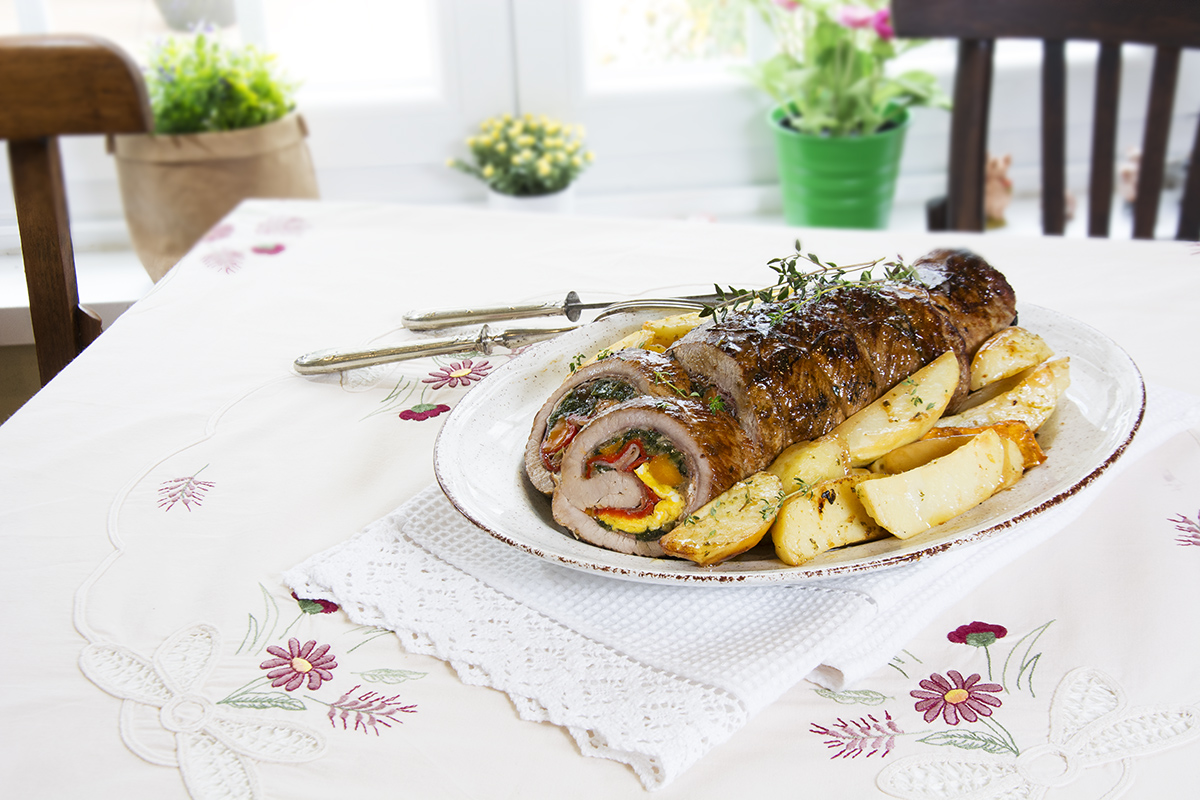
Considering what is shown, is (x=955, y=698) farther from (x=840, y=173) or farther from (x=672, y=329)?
(x=840, y=173)

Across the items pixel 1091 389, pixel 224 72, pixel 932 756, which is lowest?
pixel 932 756

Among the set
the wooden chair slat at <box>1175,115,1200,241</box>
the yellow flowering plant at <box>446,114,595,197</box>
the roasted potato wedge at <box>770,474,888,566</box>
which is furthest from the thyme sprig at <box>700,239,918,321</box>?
the yellow flowering plant at <box>446,114,595,197</box>

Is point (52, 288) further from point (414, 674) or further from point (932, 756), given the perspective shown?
point (932, 756)

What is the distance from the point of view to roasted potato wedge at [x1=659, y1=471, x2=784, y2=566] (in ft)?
2.84

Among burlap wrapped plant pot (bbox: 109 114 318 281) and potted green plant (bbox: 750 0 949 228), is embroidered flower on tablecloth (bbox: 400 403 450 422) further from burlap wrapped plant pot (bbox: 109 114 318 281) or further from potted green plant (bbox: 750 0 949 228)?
potted green plant (bbox: 750 0 949 228)

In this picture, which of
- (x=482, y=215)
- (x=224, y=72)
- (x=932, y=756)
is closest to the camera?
(x=932, y=756)

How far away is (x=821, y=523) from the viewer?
2.92 feet

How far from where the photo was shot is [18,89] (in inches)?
43.8

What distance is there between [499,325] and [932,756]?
94 centimetres

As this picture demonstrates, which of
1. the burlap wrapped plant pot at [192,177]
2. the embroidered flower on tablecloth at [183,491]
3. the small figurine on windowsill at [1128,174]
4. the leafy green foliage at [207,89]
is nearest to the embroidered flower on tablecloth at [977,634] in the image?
the embroidered flower on tablecloth at [183,491]

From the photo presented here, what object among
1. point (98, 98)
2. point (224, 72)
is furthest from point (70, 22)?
point (98, 98)

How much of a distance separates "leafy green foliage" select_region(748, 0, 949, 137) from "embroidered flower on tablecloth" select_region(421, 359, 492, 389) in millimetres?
2061

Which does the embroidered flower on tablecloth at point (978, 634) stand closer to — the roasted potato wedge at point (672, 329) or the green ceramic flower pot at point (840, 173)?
the roasted potato wedge at point (672, 329)

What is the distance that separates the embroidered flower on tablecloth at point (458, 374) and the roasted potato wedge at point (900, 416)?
557mm
